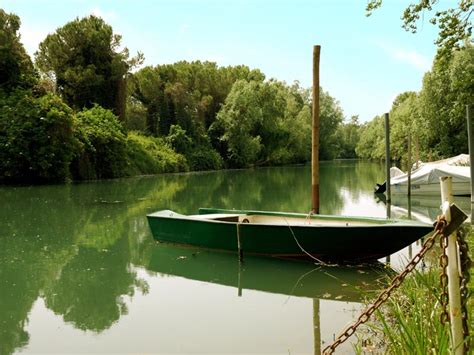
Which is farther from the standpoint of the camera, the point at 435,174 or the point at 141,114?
the point at 141,114

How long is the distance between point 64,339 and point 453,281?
181 inches

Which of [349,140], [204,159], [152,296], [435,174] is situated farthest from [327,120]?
[152,296]

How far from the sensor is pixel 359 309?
22.3ft

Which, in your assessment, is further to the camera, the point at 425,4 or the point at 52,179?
the point at 52,179

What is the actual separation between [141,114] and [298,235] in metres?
43.9

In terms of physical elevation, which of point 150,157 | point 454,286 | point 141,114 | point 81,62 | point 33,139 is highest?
point 81,62

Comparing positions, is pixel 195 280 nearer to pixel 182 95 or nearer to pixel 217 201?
pixel 217 201

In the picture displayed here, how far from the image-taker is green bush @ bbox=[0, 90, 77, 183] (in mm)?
28469

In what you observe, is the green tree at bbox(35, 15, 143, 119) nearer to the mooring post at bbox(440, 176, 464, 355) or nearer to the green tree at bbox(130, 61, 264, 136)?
the green tree at bbox(130, 61, 264, 136)

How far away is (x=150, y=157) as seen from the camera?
41656mm

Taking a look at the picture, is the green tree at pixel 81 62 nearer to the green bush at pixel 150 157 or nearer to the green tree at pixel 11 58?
the green bush at pixel 150 157

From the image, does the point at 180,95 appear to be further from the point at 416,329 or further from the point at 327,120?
the point at 416,329

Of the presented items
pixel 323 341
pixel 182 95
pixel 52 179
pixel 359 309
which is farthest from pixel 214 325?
pixel 182 95

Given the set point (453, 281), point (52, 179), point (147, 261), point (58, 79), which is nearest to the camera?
point (453, 281)
